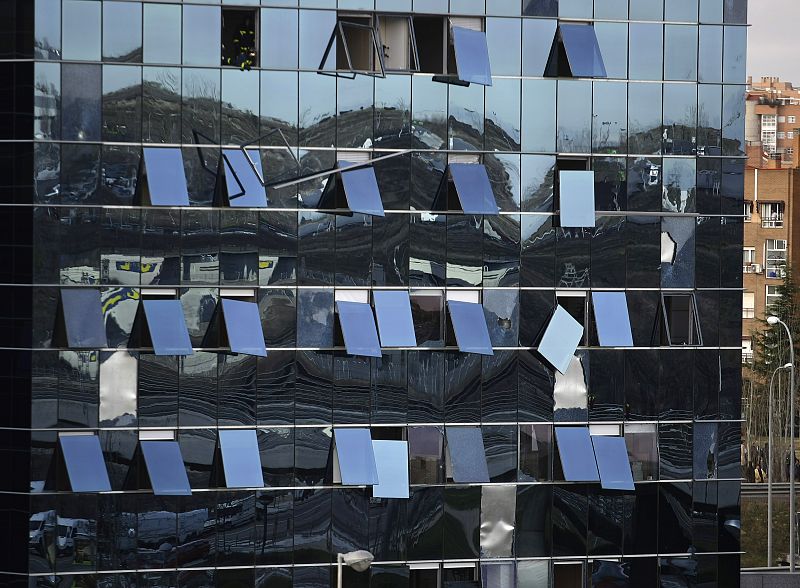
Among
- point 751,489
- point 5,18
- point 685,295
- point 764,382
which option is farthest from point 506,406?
point 764,382

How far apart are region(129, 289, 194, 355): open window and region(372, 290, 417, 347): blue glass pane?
4.39m

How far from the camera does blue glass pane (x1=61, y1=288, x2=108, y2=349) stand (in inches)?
1407

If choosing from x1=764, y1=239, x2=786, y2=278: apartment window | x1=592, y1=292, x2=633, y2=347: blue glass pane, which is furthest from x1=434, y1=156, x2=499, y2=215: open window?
x1=764, y1=239, x2=786, y2=278: apartment window

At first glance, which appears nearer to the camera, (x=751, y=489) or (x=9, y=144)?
(x=9, y=144)

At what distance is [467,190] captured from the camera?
37.3 meters

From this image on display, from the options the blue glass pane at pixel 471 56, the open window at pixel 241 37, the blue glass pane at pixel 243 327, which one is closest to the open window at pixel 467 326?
the blue glass pane at pixel 243 327

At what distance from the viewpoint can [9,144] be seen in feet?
Result: 118

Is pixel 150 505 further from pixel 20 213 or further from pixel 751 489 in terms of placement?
pixel 751 489

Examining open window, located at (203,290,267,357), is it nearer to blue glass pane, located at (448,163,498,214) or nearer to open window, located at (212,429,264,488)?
open window, located at (212,429,264,488)

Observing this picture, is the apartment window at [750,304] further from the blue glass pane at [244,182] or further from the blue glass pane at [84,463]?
the blue glass pane at [84,463]

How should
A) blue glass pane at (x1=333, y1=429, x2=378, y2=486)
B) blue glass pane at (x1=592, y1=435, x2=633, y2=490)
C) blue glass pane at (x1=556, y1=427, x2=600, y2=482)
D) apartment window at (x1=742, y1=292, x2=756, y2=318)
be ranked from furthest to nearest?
apartment window at (x1=742, y1=292, x2=756, y2=318), blue glass pane at (x1=592, y1=435, x2=633, y2=490), blue glass pane at (x1=556, y1=427, x2=600, y2=482), blue glass pane at (x1=333, y1=429, x2=378, y2=486)

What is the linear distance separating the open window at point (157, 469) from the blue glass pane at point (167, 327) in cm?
203

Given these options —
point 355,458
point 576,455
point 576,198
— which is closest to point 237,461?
point 355,458

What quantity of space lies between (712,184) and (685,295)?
2.75m
